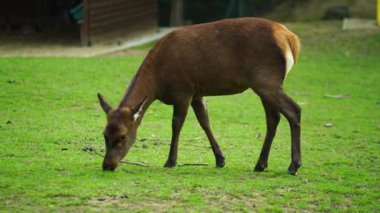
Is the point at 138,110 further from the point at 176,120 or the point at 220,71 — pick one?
the point at 220,71

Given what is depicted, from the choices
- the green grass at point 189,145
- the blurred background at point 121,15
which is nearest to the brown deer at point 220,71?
the green grass at point 189,145

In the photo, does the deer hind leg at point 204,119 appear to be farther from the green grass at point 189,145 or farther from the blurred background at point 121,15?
the blurred background at point 121,15

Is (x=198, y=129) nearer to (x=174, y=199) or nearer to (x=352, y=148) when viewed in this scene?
(x=352, y=148)

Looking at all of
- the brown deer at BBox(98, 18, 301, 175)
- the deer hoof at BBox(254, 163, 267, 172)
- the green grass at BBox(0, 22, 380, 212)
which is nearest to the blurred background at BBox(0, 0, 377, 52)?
the green grass at BBox(0, 22, 380, 212)

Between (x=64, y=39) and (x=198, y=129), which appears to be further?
(x=64, y=39)

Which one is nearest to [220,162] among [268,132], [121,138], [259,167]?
[259,167]

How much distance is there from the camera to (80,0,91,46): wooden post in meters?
19.3

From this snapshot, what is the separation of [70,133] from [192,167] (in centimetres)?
298

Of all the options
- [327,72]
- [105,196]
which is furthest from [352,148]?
[327,72]

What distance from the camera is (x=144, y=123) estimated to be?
1310 cm

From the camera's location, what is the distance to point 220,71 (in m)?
9.03

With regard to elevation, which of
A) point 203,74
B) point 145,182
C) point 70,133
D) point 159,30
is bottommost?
point 159,30

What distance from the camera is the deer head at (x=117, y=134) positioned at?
27.8ft

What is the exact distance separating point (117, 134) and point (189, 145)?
282 cm
